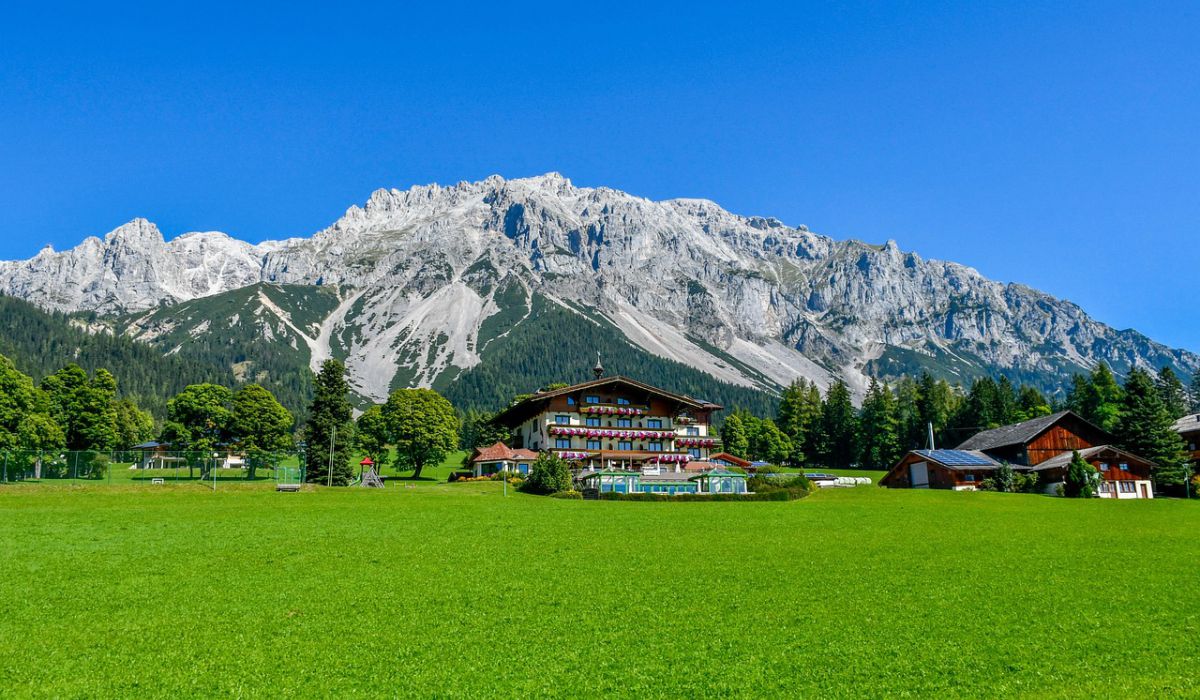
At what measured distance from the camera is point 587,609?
18453 mm

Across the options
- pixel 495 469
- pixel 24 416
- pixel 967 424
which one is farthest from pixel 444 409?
pixel 967 424

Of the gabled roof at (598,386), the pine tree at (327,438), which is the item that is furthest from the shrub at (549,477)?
the gabled roof at (598,386)

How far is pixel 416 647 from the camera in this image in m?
15.1

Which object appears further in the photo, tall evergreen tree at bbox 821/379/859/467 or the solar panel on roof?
tall evergreen tree at bbox 821/379/859/467

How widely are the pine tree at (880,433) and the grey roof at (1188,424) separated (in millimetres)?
37458

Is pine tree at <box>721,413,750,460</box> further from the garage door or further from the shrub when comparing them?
the shrub

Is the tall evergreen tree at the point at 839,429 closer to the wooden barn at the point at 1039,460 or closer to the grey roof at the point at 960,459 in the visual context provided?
the wooden barn at the point at 1039,460

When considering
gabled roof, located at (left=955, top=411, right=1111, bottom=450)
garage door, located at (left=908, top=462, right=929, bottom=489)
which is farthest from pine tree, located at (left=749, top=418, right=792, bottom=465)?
garage door, located at (left=908, top=462, right=929, bottom=489)

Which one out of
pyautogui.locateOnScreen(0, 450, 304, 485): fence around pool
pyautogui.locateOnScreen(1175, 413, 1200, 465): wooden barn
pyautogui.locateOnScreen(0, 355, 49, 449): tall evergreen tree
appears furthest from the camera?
pyautogui.locateOnScreen(1175, 413, 1200, 465): wooden barn

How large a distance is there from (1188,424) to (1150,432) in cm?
1928

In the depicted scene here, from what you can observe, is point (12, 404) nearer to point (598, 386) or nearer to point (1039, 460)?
point (598, 386)

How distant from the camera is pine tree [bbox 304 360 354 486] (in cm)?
7506

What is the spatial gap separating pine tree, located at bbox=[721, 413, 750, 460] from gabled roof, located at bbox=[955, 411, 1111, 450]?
4043 centimetres

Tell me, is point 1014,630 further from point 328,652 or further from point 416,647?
point 328,652
